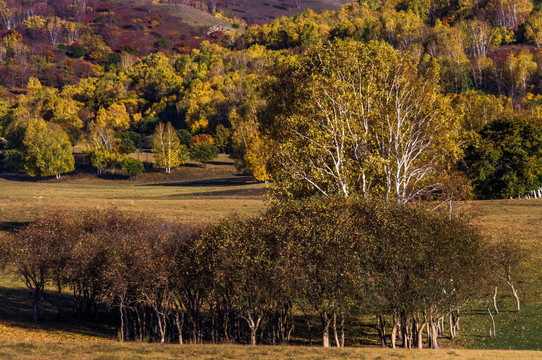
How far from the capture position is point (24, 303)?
5853 centimetres

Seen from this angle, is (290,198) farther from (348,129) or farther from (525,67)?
(525,67)

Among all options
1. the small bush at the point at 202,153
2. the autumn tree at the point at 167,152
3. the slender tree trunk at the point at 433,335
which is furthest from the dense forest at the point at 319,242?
the small bush at the point at 202,153

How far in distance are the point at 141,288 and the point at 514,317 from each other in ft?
105

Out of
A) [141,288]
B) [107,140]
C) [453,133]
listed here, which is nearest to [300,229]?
[141,288]

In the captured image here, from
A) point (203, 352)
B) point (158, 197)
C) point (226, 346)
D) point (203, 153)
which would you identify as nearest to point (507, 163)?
point (158, 197)

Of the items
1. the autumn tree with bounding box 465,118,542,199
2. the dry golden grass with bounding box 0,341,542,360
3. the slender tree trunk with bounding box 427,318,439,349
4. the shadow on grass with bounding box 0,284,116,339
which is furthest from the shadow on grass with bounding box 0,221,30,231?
the autumn tree with bounding box 465,118,542,199

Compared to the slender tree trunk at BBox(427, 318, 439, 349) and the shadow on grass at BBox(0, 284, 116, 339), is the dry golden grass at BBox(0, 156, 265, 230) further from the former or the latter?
the slender tree trunk at BBox(427, 318, 439, 349)

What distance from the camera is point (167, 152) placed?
171m

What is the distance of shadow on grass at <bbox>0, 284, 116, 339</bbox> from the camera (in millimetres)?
50500

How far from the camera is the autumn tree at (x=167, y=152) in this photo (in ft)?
557

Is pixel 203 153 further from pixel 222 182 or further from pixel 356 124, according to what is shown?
pixel 356 124

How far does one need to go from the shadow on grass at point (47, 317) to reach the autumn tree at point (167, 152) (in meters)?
107

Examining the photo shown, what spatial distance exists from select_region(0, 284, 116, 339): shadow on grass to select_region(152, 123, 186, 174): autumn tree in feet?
352

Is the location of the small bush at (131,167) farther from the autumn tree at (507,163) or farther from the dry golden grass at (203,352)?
the dry golden grass at (203,352)
